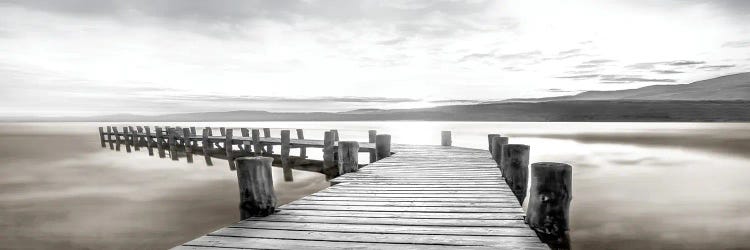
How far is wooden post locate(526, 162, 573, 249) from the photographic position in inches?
163

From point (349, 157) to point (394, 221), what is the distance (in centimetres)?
456

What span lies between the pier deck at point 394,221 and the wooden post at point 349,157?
1752 millimetres

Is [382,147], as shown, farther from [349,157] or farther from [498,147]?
[498,147]

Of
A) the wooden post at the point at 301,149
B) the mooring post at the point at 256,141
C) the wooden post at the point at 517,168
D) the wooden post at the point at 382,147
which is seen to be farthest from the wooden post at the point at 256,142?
the wooden post at the point at 517,168

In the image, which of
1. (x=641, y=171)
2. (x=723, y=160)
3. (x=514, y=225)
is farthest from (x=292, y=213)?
(x=723, y=160)

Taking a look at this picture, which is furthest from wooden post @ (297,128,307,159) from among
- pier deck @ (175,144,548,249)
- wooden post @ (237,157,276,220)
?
wooden post @ (237,157,276,220)

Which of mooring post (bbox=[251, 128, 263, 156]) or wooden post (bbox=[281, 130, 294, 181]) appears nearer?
wooden post (bbox=[281, 130, 294, 181])

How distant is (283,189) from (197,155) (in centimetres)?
1202

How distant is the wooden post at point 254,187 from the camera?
15.1 feet

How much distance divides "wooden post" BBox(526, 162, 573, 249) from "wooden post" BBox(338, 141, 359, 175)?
4890mm

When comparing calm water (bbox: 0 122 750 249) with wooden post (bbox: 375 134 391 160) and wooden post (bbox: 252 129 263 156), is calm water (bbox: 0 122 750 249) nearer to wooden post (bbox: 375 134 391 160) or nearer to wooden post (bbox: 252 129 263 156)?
wooden post (bbox: 252 129 263 156)

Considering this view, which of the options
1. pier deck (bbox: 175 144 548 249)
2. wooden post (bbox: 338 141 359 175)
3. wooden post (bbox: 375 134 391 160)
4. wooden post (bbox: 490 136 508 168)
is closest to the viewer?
pier deck (bbox: 175 144 548 249)

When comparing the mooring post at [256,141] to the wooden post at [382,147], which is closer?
the wooden post at [382,147]

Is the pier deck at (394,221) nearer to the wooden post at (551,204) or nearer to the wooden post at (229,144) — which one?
the wooden post at (551,204)
